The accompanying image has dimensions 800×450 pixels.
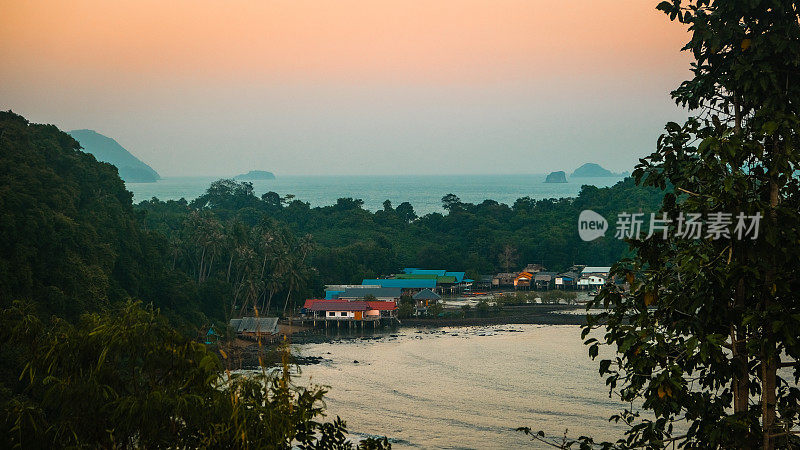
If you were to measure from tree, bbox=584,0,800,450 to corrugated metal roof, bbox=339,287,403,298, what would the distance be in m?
31.0

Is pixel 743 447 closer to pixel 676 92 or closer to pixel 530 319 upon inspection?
pixel 676 92

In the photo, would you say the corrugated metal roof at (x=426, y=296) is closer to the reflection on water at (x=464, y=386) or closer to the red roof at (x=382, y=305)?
the red roof at (x=382, y=305)

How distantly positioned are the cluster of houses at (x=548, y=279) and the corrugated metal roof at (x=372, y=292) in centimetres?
953

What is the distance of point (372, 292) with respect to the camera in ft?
118

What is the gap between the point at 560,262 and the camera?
1842 inches

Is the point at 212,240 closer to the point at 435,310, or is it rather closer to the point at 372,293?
the point at 372,293

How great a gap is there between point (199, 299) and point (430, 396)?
11.3 m

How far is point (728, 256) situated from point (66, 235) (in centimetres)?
1902

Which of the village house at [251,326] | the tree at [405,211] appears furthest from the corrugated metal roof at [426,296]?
the tree at [405,211]

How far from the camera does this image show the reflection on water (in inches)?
658

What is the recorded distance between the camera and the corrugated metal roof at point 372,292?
116 ft

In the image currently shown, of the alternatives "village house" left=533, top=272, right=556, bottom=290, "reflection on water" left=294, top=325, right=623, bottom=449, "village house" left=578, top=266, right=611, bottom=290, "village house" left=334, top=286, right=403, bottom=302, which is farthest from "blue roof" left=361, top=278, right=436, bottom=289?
"reflection on water" left=294, top=325, right=623, bottom=449

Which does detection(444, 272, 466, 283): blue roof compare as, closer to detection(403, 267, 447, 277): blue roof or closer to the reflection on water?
detection(403, 267, 447, 277): blue roof

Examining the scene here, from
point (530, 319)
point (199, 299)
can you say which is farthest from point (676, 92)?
point (530, 319)
